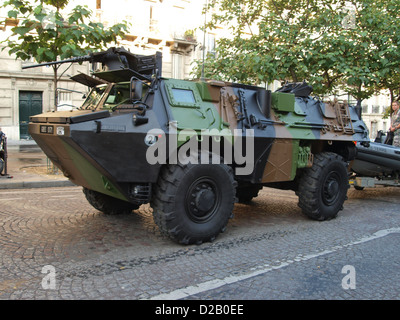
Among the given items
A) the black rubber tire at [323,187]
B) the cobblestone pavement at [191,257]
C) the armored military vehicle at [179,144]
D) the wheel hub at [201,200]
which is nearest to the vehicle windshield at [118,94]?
the armored military vehicle at [179,144]

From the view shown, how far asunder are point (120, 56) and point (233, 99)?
1.66 meters

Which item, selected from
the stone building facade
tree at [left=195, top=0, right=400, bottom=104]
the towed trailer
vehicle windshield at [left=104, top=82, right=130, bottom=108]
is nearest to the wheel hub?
vehicle windshield at [left=104, top=82, right=130, bottom=108]

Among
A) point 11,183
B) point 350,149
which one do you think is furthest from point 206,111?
point 11,183

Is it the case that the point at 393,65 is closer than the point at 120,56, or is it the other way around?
the point at 120,56

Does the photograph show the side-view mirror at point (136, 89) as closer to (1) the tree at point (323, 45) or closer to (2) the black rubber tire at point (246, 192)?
(2) the black rubber tire at point (246, 192)

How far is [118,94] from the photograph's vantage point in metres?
5.39

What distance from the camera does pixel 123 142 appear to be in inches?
179

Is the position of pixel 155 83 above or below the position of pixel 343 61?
below

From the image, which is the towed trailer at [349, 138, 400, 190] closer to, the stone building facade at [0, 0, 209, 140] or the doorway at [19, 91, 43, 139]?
the stone building facade at [0, 0, 209, 140]

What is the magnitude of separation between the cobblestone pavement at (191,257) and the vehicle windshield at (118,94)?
1.81m

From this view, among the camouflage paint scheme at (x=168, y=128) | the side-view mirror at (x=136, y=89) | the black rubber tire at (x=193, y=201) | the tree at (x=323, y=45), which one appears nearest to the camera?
the camouflage paint scheme at (x=168, y=128)

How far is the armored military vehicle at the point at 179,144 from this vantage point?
4.59 meters

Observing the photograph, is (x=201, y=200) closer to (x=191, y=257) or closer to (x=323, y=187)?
(x=191, y=257)
